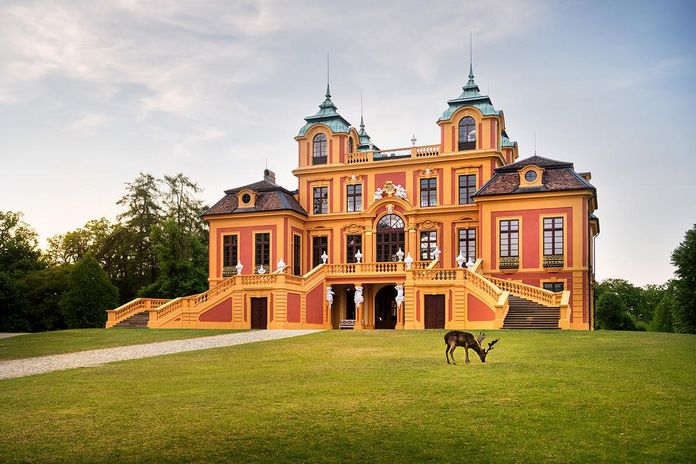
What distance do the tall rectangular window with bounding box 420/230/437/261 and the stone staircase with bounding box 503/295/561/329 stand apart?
9.82m

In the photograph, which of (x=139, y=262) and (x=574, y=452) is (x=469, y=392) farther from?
(x=139, y=262)

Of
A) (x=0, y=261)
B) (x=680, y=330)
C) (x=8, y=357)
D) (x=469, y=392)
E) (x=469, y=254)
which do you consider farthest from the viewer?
(x=0, y=261)

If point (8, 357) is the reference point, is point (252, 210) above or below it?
above

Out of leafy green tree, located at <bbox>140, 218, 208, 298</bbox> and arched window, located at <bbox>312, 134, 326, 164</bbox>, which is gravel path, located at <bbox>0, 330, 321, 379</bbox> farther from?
leafy green tree, located at <bbox>140, 218, 208, 298</bbox>

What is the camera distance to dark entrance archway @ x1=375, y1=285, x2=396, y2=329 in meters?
45.2

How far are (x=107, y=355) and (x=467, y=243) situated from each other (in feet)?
83.5

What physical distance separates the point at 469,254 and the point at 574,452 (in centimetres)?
3457

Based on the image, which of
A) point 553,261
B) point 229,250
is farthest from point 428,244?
point 229,250

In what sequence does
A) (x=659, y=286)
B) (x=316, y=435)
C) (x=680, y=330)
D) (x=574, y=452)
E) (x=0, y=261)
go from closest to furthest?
(x=574, y=452) → (x=316, y=435) → (x=680, y=330) → (x=0, y=261) → (x=659, y=286)

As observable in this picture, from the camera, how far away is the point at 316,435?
10797 mm

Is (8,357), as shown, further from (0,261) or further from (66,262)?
(66,262)

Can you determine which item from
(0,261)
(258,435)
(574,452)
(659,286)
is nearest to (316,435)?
(258,435)

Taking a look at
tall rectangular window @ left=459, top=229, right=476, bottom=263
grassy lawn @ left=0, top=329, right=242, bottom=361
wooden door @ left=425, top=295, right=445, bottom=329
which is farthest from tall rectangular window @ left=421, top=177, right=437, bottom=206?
grassy lawn @ left=0, top=329, right=242, bottom=361

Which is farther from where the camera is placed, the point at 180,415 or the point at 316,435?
the point at 180,415
